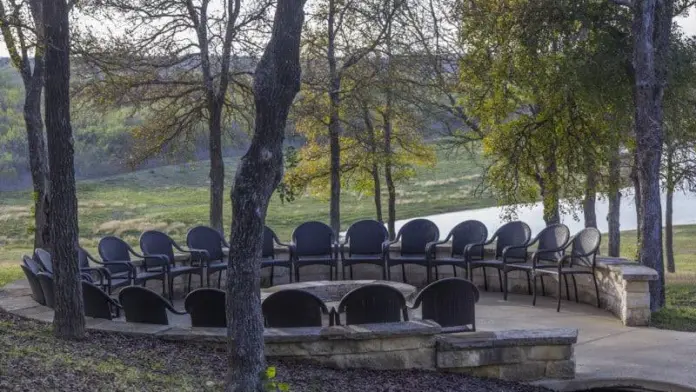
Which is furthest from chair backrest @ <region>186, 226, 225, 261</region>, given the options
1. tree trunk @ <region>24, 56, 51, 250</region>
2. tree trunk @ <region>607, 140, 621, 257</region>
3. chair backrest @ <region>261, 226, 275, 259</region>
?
tree trunk @ <region>607, 140, 621, 257</region>

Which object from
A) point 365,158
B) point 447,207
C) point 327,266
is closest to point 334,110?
point 365,158

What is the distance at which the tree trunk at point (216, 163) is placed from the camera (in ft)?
43.6

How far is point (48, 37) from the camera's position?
6.09 m

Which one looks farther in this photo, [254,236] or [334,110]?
[334,110]

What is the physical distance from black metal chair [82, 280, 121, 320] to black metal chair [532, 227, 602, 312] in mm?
4790

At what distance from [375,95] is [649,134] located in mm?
7434

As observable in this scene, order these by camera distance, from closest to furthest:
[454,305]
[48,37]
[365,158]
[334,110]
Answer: [48,37], [454,305], [334,110], [365,158]

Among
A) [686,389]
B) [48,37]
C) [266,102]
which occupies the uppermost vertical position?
[48,37]

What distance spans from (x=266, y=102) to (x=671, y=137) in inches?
344

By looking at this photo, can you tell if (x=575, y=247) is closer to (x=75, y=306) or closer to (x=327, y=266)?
(x=327, y=266)

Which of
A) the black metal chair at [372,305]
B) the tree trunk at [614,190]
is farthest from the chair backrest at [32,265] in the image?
the tree trunk at [614,190]

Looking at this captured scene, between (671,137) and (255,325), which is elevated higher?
(671,137)

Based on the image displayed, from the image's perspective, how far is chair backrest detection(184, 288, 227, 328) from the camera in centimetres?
663

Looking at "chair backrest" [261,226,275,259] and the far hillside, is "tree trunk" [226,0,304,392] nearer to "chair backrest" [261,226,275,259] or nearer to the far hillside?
"chair backrest" [261,226,275,259]
